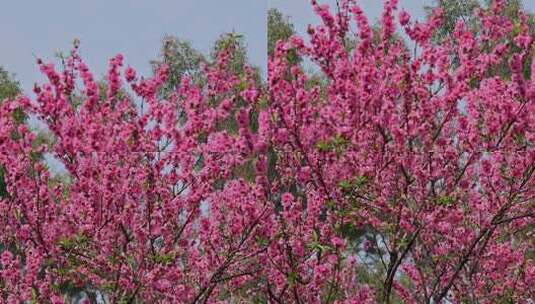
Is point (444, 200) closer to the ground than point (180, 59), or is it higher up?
closer to the ground

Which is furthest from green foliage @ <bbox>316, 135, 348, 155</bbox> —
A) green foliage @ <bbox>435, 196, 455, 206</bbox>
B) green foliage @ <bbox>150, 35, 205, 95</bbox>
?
green foliage @ <bbox>150, 35, 205, 95</bbox>

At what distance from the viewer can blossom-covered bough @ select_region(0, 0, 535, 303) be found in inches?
221

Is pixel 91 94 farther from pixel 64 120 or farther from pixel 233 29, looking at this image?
pixel 233 29

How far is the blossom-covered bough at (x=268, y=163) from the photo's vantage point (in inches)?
221

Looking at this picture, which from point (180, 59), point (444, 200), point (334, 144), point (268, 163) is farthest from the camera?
point (180, 59)

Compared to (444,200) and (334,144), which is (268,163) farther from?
(444,200)

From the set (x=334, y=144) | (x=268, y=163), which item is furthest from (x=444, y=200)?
(x=268, y=163)

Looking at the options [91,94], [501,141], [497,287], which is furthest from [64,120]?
[497,287]

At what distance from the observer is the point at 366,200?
6.12 metres

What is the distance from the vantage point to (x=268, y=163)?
6051 mm

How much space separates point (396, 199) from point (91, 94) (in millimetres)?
2465

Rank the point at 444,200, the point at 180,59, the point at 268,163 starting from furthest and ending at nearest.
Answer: the point at 180,59, the point at 268,163, the point at 444,200

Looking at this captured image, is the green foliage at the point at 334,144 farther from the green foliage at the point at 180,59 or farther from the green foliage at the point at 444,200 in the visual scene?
the green foliage at the point at 180,59

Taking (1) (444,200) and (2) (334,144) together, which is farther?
(1) (444,200)
